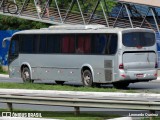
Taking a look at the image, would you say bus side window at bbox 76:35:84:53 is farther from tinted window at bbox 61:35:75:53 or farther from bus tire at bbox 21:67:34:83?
bus tire at bbox 21:67:34:83

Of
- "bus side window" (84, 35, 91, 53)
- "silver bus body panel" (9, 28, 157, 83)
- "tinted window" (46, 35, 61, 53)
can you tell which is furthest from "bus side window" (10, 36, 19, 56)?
"bus side window" (84, 35, 91, 53)

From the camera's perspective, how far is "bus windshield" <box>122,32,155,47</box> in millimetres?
29984

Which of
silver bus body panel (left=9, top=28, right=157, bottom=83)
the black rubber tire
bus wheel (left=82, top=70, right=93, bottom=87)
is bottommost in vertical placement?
bus wheel (left=82, top=70, right=93, bottom=87)

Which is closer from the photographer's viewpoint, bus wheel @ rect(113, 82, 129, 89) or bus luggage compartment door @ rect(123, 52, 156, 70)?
bus luggage compartment door @ rect(123, 52, 156, 70)

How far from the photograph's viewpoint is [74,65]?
31969 mm

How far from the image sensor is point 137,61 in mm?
29844

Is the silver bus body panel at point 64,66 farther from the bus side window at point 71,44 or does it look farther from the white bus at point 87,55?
the bus side window at point 71,44

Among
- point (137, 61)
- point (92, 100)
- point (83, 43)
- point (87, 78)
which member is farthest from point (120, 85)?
point (92, 100)

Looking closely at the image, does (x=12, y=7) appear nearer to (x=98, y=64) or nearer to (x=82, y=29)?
(x=82, y=29)

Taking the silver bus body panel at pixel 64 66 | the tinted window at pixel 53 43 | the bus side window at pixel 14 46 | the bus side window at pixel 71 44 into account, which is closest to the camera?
the silver bus body panel at pixel 64 66

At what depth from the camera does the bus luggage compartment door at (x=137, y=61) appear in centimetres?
2978

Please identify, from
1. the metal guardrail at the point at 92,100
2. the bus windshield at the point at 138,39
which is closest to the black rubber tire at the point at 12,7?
the bus windshield at the point at 138,39

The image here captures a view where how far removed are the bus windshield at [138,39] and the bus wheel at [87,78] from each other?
2.31 meters

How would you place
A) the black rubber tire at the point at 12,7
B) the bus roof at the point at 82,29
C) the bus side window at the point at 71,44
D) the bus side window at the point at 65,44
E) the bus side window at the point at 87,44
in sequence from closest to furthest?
1. the bus roof at the point at 82,29
2. the bus side window at the point at 87,44
3. the bus side window at the point at 71,44
4. the bus side window at the point at 65,44
5. the black rubber tire at the point at 12,7
